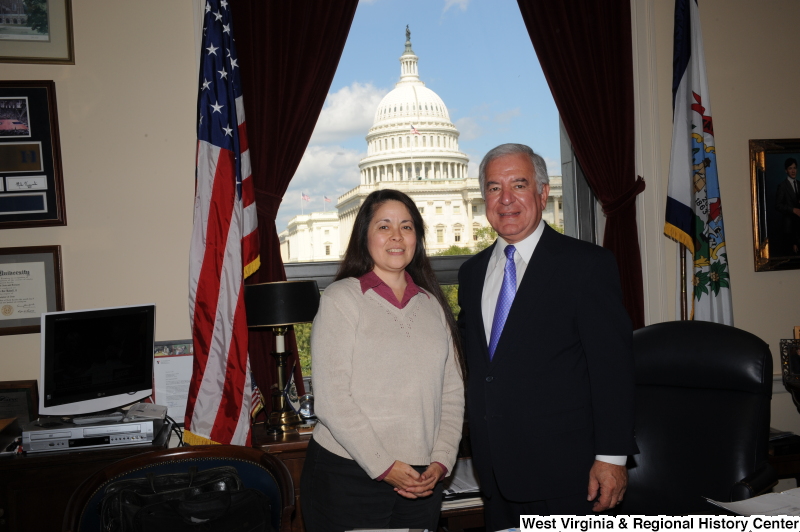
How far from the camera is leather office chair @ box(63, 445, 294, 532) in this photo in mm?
1824

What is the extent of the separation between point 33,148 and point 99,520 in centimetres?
192

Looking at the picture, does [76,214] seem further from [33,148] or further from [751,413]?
[751,413]

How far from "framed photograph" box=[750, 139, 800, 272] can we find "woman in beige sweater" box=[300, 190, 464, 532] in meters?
2.58

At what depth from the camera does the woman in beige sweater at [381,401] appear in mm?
1686

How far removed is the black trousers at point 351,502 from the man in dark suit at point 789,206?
2.91 m

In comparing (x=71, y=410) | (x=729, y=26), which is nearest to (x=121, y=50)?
(x=71, y=410)

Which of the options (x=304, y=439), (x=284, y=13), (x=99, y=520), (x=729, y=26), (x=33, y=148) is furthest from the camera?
(x=729, y=26)

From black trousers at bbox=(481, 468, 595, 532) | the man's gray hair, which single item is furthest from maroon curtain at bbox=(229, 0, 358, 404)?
the man's gray hair

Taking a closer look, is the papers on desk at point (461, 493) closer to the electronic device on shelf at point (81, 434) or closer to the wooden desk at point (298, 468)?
the wooden desk at point (298, 468)

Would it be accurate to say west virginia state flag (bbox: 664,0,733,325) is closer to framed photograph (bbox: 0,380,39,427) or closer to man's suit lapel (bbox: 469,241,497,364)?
man's suit lapel (bbox: 469,241,497,364)

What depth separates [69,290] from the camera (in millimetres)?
2961

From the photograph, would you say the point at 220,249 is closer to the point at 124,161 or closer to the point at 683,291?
the point at 124,161

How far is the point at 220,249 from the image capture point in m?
2.79

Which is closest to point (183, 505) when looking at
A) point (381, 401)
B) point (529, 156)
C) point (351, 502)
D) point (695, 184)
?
point (351, 502)
